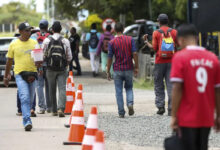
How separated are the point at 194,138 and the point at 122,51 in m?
6.36

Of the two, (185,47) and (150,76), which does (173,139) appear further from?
(150,76)

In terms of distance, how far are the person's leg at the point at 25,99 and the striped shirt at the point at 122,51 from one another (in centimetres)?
202

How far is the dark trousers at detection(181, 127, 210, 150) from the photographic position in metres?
5.38

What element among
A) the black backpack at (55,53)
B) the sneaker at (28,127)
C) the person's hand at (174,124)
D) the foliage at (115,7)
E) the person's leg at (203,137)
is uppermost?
the foliage at (115,7)

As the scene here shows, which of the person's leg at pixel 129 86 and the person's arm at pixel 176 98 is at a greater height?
the person's arm at pixel 176 98

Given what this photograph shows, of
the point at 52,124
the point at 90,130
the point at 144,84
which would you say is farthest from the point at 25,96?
the point at 144,84

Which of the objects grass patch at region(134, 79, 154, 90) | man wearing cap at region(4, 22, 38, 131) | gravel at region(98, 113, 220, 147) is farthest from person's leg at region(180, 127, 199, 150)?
grass patch at region(134, 79, 154, 90)

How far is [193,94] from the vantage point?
17.6 feet

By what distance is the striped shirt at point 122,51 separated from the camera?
11.7 meters

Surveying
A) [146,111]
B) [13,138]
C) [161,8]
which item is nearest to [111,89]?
[146,111]

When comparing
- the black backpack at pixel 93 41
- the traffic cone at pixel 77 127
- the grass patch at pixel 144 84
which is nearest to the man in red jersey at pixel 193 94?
the traffic cone at pixel 77 127

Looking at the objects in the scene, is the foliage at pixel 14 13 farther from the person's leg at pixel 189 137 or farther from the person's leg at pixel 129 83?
the person's leg at pixel 189 137

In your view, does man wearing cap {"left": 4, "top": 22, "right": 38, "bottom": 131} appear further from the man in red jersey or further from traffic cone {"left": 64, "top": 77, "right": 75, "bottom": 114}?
the man in red jersey

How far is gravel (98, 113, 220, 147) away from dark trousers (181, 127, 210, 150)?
3.36 metres
